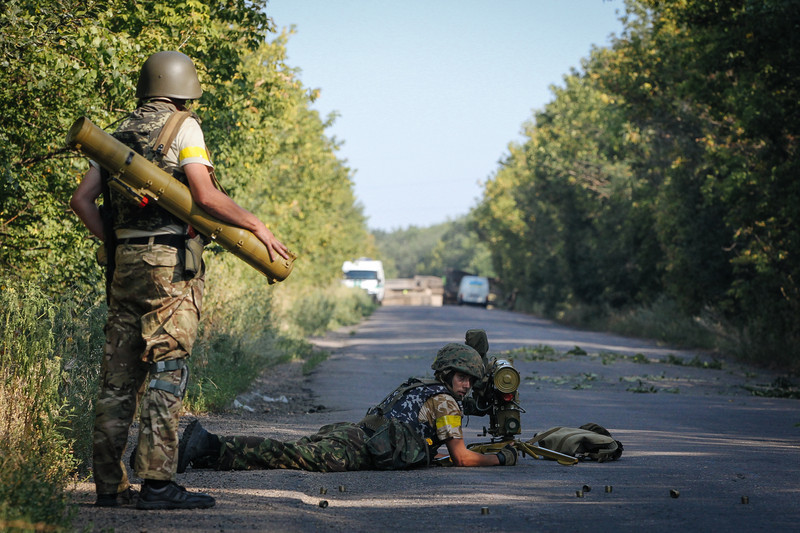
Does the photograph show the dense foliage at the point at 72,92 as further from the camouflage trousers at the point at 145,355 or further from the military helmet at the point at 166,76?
the camouflage trousers at the point at 145,355

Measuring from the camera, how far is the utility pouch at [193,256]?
17.2 feet

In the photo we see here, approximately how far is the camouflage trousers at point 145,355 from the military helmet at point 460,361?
86.8 inches

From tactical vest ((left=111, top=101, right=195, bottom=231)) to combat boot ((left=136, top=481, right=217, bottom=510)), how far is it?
1.36 metres

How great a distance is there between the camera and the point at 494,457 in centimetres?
715

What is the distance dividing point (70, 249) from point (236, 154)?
14.6 feet

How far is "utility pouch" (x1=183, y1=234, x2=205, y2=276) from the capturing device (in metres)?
5.25

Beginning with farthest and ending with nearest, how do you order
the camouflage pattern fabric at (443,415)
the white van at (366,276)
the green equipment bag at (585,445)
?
the white van at (366,276)
the green equipment bag at (585,445)
the camouflage pattern fabric at (443,415)

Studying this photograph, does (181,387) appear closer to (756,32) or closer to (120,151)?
(120,151)

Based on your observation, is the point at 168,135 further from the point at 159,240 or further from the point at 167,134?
the point at 159,240

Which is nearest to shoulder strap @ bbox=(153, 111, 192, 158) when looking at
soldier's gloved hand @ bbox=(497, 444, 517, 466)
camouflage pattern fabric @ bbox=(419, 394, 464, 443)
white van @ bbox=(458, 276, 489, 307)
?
camouflage pattern fabric @ bbox=(419, 394, 464, 443)

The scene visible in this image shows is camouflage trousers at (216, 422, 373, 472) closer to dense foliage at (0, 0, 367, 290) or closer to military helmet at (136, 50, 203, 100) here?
military helmet at (136, 50, 203, 100)

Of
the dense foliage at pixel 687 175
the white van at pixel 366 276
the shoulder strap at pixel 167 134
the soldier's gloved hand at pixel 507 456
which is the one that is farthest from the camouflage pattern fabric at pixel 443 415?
the white van at pixel 366 276

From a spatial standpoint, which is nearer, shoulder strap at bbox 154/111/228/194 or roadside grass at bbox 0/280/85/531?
roadside grass at bbox 0/280/85/531

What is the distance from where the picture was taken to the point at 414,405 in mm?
6934
